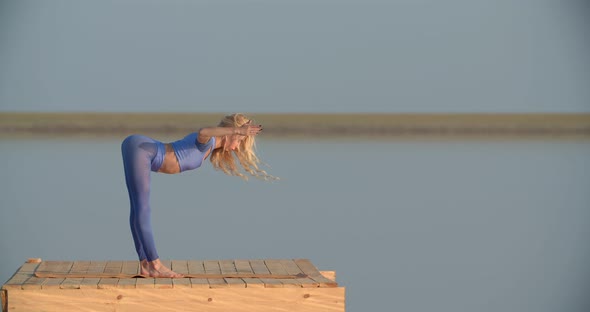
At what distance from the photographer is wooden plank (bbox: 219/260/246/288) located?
7.91m

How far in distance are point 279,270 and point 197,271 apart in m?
0.47

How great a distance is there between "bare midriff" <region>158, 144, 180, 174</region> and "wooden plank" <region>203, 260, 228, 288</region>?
24.1 inches

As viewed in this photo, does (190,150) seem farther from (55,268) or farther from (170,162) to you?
(55,268)

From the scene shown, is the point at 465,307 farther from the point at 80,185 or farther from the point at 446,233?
the point at 80,185

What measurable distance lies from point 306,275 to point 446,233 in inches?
147

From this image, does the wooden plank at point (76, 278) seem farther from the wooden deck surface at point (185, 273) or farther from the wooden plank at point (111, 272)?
the wooden plank at point (111, 272)

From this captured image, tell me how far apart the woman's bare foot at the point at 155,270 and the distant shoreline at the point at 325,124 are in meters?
13.3

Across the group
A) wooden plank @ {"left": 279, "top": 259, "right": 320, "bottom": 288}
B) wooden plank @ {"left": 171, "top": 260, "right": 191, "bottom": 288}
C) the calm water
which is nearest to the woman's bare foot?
wooden plank @ {"left": 171, "top": 260, "right": 191, "bottom": 288}

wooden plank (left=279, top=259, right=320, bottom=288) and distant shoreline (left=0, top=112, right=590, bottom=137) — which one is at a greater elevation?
distant shoreline (left=0, top=112, right=590, bottom=137)

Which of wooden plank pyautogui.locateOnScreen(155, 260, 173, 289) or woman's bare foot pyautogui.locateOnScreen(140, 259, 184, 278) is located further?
woman's bare foot pyautogui.locateOnScreen(140, 259, 184, 278)

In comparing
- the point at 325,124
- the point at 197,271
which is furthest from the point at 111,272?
the point at 325,124

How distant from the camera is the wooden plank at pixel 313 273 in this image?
796 centimetres

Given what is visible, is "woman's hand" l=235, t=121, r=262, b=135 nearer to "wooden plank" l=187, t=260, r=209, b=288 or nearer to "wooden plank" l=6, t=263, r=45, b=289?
"wooden plank" l=187, t=260, r=209, b=288

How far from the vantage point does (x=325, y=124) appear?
26344mm
